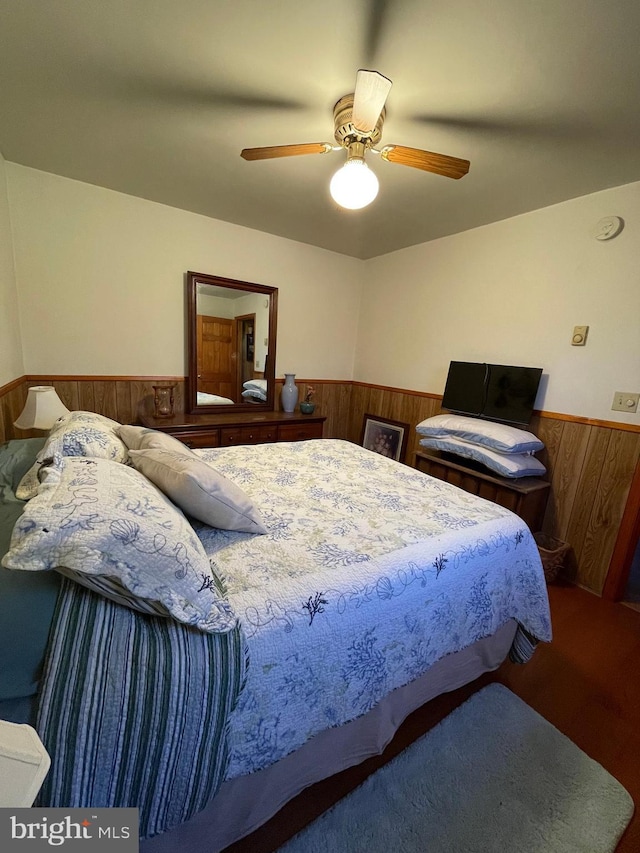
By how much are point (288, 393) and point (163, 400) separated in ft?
3.84

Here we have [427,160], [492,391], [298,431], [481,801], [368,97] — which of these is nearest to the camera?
[481,801]

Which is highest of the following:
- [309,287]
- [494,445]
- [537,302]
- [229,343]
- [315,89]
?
[315,89]

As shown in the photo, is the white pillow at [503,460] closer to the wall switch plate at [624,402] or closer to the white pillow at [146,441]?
the wall switch plate at [624,402]

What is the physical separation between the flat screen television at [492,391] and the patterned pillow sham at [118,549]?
93.9 inches

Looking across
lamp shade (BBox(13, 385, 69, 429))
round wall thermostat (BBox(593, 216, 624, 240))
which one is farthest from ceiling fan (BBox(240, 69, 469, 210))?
lamp shade (BBox(13, 385, 69, 429))

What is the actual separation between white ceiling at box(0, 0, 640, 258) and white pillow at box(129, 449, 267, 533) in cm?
153

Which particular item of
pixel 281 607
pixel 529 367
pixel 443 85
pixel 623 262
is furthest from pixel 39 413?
pixel 623 262

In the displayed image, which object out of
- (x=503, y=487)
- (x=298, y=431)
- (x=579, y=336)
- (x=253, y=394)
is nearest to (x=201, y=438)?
(x=253, y=394)

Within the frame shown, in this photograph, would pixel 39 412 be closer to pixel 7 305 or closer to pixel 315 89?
pixel 7 305

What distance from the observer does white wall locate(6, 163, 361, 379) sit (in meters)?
2.39

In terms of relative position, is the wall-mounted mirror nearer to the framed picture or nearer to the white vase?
the white vase

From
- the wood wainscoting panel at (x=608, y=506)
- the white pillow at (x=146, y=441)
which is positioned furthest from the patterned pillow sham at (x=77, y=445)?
the wood wainscoting panel at (x=608, y=506)

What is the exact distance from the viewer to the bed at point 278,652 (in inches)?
27.3

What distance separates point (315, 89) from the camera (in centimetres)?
149
